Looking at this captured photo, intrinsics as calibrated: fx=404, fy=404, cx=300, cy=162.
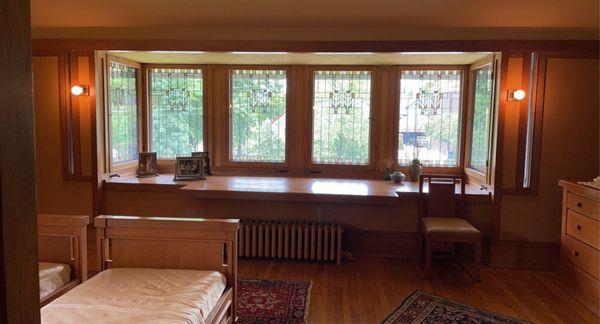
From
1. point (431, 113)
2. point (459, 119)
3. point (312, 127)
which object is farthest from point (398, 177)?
point (312, 127)

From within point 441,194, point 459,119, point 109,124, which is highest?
point 459,119

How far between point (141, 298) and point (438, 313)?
6.62ft

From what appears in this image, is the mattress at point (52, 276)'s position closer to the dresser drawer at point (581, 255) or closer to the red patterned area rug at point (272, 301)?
the red patterned area rug at point (272, 301)

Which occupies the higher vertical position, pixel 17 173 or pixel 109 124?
pixel 109 124

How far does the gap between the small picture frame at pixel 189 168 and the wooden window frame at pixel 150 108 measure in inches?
12.4

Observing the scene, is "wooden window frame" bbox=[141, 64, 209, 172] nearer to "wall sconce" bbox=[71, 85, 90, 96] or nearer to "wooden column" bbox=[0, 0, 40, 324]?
"wall sconce" bbox=[71, 85, 90, 96]

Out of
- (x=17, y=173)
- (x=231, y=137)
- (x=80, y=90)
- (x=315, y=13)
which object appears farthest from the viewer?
(x=231, y=137)

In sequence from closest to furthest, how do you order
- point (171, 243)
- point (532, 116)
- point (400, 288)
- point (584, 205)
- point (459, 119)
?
point (171, 243), point (584, 205), point (400, 288), point (532, 116), point (459, 119)

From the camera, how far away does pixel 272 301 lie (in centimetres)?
303

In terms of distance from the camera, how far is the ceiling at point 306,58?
389cm

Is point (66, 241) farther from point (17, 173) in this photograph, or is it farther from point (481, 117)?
point (481, 117)

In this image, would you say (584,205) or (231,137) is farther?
(231,137)

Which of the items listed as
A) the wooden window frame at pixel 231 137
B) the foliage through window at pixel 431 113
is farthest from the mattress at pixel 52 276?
the foliage through window at pixel 431 113

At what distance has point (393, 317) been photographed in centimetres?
281
